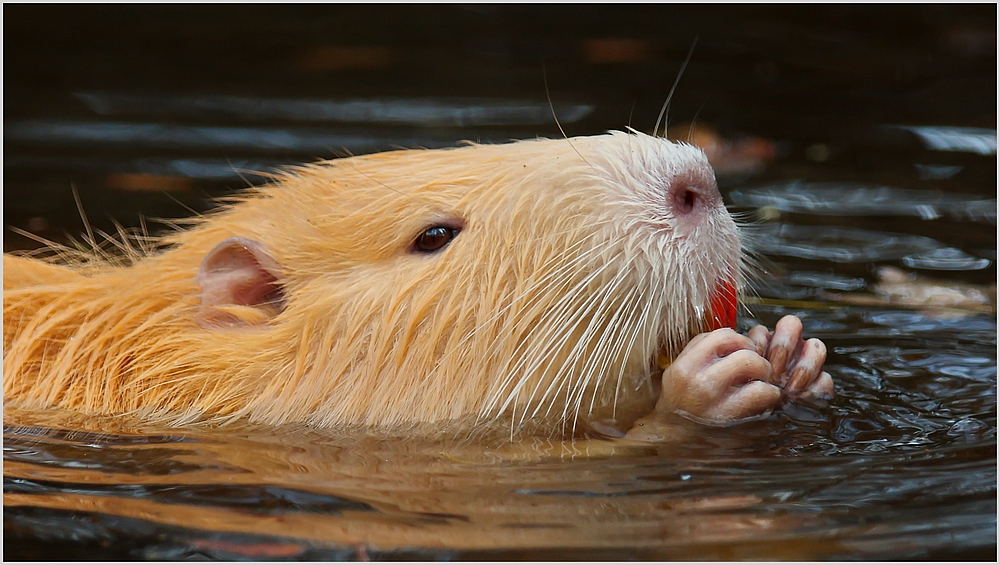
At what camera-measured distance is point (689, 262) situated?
372cm

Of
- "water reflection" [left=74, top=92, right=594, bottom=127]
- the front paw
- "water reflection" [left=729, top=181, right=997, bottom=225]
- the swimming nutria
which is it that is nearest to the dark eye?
the swimming nutria

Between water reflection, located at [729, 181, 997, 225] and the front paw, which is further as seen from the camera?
water reflection, located at [729, 181, 997, 225]

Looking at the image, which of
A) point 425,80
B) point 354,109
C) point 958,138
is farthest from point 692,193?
point 425,80

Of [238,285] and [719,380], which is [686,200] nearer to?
[719,380]

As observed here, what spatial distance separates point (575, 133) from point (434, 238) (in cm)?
421

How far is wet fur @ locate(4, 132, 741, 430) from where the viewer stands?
3766mm

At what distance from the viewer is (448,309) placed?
3.90 metres

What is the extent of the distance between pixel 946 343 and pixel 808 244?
5.02 ft

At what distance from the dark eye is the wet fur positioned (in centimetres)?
3

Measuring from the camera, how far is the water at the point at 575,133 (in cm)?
330

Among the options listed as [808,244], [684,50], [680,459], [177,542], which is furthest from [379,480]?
[684,50]

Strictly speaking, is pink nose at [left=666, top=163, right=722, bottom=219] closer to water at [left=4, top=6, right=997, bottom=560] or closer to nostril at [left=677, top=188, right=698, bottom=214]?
nostril at [left=677, top=188, right=698, bottom=214]

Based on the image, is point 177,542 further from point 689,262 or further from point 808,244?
point 808,244

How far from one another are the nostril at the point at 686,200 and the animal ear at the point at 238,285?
136cm
